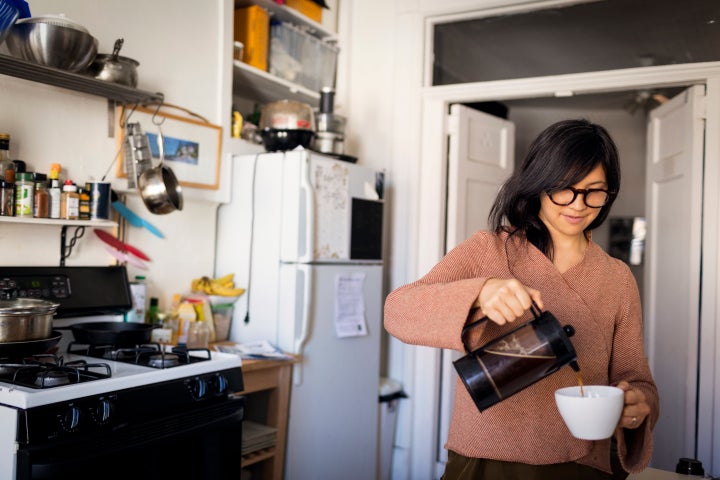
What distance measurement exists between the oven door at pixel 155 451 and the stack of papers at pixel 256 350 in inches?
17.4

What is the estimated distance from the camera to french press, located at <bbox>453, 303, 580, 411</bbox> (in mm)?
1135

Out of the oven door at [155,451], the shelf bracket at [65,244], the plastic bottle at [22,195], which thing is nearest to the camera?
the oven door at [155,451]

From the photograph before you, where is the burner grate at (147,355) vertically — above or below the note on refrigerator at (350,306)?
below

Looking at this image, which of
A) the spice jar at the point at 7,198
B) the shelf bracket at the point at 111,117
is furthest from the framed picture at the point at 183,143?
the spice jar at the point at 7,198

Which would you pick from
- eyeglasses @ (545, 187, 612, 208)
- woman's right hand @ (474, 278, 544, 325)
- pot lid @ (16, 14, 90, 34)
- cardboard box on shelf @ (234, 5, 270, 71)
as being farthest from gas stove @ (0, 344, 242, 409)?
cardboard box on shelf @ (234, 5, 270, 71)

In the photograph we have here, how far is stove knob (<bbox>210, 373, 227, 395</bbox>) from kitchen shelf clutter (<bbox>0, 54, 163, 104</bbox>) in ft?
3.46

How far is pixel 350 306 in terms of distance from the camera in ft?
10.5

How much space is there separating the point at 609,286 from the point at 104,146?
77.5 inches

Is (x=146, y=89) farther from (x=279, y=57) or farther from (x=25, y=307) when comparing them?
(x=25, y=307)

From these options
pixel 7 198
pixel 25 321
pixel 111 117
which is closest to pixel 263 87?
pixel 111 117

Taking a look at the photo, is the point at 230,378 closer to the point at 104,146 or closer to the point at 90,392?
Answer: the point at 90,392

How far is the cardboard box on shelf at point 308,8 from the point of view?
358 cm

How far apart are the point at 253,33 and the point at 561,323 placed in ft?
8.07

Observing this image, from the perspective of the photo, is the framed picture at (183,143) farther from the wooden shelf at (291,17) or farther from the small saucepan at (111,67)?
the wooden shelf at (291,17)
